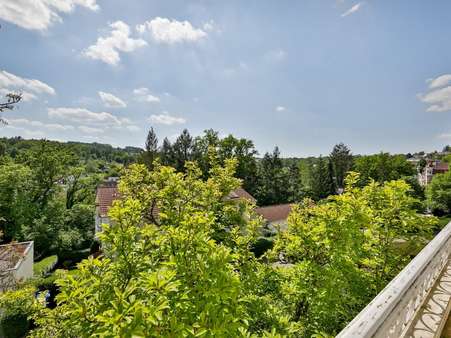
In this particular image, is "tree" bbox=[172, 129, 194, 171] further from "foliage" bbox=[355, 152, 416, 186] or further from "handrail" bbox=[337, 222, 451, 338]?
"handrail" bbox=[337, 222, 451, 338]

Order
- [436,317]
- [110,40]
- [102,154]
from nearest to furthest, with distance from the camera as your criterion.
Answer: [436,317] → [110,40] → [102,154]

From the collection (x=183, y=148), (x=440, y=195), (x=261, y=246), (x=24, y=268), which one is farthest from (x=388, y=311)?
(x=440, y=195)

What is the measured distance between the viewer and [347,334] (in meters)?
1.25

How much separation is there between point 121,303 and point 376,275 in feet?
14.1

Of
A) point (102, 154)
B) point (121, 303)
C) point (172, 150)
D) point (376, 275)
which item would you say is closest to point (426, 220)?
point (376, 275)

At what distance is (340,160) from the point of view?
2096 inches

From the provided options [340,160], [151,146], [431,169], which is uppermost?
[340,160]

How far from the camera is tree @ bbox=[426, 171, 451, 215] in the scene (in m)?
30.9

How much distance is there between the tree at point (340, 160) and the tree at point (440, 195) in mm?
19436

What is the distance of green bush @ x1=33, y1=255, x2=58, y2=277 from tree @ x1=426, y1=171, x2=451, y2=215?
137ft

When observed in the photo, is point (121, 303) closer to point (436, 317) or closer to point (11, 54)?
Answer: point (436, 317)

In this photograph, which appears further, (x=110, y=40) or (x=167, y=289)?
(x=110, y=40)

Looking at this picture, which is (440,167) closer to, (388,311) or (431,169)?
(431,169)

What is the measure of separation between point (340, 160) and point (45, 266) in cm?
5255
